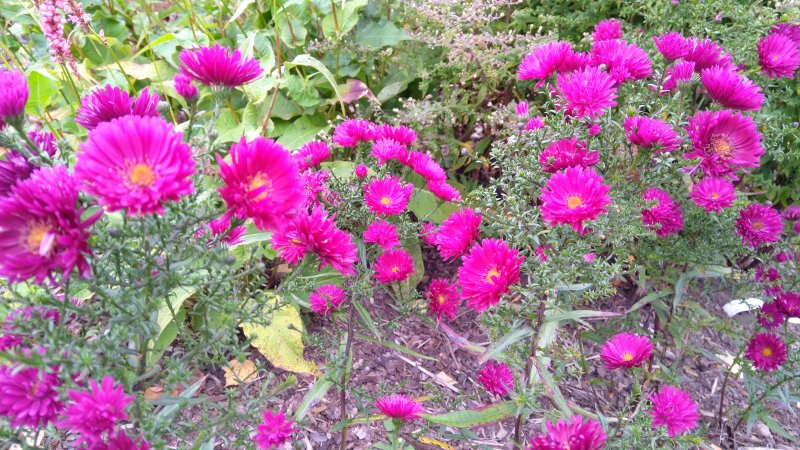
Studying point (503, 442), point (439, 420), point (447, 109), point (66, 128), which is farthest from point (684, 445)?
point (66, 128)

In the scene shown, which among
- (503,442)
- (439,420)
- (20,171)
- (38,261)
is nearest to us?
(38,261)

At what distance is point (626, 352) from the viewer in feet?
5.09

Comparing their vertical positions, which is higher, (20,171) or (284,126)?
(20,171)

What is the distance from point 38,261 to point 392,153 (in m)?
0.96

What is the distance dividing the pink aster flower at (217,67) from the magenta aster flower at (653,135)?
0.88m

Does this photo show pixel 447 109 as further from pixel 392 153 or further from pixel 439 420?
pixel 439 420

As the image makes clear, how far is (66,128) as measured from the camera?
2.68 metres

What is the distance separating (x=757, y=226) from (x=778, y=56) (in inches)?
21.3

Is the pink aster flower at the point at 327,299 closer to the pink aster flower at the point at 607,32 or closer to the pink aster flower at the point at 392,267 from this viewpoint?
the pink aster flower at the point at 392,267

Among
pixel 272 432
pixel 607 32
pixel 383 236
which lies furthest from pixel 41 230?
pixel 607 32

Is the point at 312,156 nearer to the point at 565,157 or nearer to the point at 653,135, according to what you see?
the point at 565,157

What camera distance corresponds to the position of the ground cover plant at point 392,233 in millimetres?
962

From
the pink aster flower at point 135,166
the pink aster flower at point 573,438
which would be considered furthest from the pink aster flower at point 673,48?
the pink aster flower at point 135,166

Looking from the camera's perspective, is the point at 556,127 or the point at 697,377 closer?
the point at 556,127
